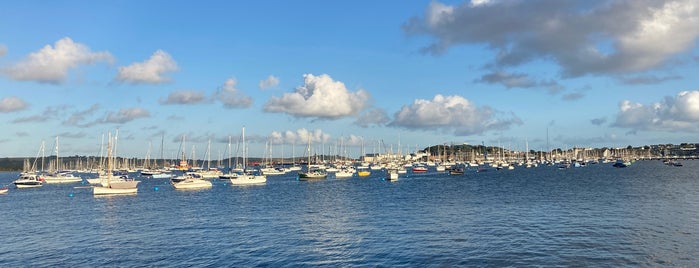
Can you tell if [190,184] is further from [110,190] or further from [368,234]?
[368,234]

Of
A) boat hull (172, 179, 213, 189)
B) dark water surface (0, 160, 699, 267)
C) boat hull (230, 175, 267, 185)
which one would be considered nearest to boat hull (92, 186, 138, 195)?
boat hull (172, 179, 213, 189)

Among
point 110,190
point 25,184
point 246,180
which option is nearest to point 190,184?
point 246,180

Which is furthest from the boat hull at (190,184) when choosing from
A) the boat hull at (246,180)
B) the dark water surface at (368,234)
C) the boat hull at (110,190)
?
the dark water surface at (368,234)

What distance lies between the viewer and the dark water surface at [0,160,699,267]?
37.0m

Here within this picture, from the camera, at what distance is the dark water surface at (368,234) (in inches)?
1458

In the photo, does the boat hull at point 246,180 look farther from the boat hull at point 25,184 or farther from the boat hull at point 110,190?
the boat hull at point 25,184

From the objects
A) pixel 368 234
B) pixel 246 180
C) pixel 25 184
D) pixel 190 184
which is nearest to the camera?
pixel 368 234

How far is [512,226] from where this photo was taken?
50656 millimetres

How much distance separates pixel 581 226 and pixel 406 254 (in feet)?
69.9

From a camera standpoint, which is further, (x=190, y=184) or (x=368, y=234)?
(x=190, y=184)

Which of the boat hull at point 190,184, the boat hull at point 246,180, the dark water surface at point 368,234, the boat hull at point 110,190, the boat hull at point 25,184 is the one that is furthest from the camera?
the boat hull at point 25,184

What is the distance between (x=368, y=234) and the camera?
4784 centimetres

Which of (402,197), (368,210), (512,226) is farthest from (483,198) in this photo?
(512,226)

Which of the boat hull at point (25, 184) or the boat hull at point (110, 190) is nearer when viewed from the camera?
the boat hull at point (110, 190)
